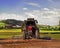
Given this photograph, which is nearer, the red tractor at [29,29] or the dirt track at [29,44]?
the dirt track at [29,44]

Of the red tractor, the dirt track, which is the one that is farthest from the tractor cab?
the dirt track

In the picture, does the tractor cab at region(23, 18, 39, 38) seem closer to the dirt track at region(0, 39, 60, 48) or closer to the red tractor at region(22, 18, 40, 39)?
the red tractor at region(22, 18, 40, 39)

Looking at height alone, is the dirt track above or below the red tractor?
below

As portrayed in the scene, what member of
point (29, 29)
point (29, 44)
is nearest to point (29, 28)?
point (29, 29)

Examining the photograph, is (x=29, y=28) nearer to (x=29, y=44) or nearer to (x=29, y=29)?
(x=29, y=29)

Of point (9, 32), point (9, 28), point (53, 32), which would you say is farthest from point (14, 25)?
point (53, 32)

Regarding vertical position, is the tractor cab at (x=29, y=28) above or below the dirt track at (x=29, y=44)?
above

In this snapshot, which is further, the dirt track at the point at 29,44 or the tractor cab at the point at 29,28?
the tractor cab at the point at 29,28

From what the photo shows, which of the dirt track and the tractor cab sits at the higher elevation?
the tractor cab

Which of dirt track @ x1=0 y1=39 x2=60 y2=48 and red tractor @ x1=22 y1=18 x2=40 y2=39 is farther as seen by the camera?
red tractor @ x1=22 y1=18 x2=40 y2=39

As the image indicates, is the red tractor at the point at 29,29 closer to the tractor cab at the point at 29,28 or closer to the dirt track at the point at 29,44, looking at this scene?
the tractor cab at the point at 29,28

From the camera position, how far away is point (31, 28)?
17.7m

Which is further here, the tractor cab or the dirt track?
the tractor cab

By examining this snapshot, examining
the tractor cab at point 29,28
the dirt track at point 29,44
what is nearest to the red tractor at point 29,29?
the tractor cab at point 29,28
